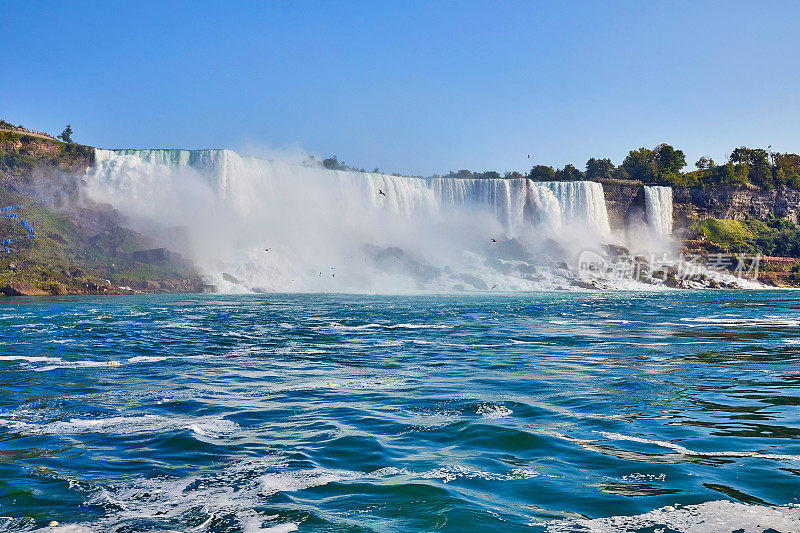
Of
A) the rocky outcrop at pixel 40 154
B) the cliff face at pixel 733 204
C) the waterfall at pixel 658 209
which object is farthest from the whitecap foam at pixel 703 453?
the cliff face at pixel 733 204

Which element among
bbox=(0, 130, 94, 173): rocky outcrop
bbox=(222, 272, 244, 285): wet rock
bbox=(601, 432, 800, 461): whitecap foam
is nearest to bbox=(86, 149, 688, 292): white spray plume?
bbox=(222, 272, 244, 285): wet rock

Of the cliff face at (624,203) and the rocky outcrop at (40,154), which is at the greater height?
the rocky outcrop at (40,154)

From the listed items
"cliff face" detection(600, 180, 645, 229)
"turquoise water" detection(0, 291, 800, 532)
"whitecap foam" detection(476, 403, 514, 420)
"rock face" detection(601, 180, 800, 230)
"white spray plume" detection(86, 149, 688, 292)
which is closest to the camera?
"turquoise water" detection(0, 291, 800, 532)

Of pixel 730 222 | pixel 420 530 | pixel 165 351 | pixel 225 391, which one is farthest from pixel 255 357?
pixel 730 222

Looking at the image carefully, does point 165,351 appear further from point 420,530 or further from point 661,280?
point 661,280

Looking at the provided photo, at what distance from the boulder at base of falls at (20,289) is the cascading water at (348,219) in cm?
1550

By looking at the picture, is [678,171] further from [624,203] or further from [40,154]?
[40,154]

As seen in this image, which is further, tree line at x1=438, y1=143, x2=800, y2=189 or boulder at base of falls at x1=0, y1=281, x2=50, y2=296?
tree line at x1=438, y1=143, x2=800, y2=189

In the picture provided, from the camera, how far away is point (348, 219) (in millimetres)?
76000

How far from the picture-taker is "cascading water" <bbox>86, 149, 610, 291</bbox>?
66812 mm

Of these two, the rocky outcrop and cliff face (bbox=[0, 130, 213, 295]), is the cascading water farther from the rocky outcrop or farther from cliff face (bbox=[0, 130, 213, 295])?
cliff face (bbox=[0, 130, 213, 295])

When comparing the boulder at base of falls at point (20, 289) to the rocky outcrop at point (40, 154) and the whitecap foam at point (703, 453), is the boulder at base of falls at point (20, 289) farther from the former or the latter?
the whitecap foam at point (703, 453)

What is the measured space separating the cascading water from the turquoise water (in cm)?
5032

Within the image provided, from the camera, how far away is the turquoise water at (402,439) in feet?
14.9
